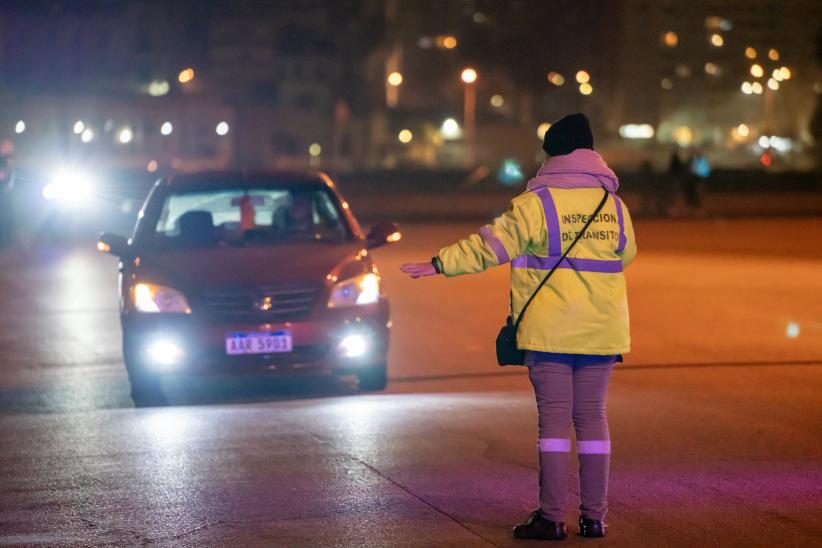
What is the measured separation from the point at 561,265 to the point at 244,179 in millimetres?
5826

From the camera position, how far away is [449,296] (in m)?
17.7

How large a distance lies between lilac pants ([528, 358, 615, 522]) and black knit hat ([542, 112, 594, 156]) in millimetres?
907

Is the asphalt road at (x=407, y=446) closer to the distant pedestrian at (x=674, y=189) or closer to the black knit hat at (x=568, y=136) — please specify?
the black knit hat at (x=568, y=136)

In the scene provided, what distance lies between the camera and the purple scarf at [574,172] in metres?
5.76

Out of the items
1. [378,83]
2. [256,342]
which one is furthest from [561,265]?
[378,83]

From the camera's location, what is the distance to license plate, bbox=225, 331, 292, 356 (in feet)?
31.7

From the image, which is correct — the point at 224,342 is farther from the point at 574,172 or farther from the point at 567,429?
the point at 574,172

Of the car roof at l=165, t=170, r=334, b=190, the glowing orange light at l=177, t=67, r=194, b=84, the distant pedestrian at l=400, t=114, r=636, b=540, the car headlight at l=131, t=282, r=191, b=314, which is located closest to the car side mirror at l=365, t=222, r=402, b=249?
the car roof at l=165, t=170, r=334, b=190

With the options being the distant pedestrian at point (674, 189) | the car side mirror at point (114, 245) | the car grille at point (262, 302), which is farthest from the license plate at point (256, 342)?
the distant pedestrian at point (674, 189)

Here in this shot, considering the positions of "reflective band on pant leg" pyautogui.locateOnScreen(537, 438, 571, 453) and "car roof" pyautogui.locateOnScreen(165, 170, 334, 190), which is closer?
"reflective band on pant leg" pyautogui.locateOnScreen(537, 438, 571, 453)

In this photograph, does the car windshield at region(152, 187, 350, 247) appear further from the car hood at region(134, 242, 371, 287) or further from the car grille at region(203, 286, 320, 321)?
the car grille at region(203, 286, 320, 321)

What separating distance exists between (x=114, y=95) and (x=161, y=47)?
1292 centimetres

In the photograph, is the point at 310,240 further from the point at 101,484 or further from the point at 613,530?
the point at 613,530

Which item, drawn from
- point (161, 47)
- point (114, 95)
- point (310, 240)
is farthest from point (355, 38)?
point (310, 240)
